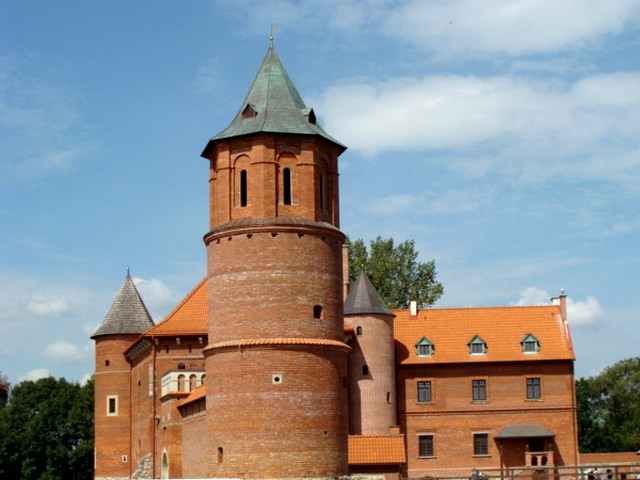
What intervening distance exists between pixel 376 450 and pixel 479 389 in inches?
392

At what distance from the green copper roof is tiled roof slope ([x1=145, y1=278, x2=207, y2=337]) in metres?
12.0

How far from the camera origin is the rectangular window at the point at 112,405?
181 feet

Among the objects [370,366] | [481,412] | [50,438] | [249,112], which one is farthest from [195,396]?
[50,438]

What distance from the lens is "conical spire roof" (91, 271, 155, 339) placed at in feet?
184

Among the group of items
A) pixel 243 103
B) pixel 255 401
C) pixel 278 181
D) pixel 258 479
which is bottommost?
pixel 258 479

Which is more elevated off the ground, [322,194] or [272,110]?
[272,110]

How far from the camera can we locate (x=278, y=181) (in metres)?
35.4

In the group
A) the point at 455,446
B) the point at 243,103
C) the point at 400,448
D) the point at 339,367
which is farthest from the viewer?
the point at 455,446

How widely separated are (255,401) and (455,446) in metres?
18.8

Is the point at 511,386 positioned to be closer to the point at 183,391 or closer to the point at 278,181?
the point at 183,391

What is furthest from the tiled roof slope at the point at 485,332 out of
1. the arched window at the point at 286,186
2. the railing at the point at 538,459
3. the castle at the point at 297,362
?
the arched window at the point at 286,186

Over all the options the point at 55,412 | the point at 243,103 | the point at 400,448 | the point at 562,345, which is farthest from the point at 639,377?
the point at 243,103

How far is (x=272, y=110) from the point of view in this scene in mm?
36406

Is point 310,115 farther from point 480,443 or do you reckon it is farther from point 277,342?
point 480,443
